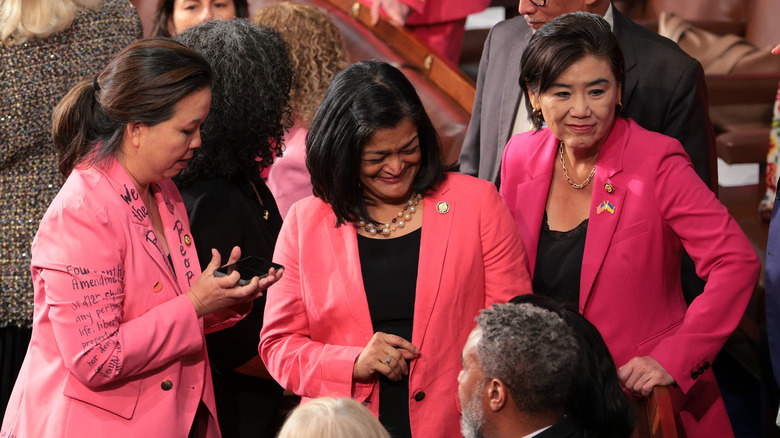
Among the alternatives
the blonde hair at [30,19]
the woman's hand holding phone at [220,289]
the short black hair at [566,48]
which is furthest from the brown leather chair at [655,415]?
the blonde hair at [30,19]

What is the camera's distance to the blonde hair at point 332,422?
1.68 meters

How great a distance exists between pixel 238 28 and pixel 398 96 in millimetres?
732

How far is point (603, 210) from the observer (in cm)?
224

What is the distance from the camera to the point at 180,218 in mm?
2299

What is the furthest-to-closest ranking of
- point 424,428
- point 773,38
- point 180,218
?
point 773,38
point 180,218
point 424,428

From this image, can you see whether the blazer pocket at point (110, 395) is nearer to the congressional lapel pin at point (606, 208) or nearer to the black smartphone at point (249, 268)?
the black smartphone at point (249, 268)

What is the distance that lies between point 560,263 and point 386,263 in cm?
50

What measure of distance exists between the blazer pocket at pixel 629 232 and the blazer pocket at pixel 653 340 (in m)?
0.26

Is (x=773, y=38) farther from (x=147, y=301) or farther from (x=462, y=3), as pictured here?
(x=147, y=301)

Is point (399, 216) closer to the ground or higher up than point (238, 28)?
closer to the ground

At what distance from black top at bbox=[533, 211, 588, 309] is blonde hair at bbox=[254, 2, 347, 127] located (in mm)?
1406

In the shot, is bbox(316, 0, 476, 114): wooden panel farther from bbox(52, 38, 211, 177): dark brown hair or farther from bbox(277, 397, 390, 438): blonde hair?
bbox(277, 397, 390, 438): blonde hair

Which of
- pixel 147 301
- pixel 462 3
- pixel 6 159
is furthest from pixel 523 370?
pixel 462 3

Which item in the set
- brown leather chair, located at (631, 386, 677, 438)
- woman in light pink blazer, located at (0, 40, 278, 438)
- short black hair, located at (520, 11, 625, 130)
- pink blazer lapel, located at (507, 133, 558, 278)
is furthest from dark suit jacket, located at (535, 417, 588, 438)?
short black hair, located at (520, 11, 625, 130)
